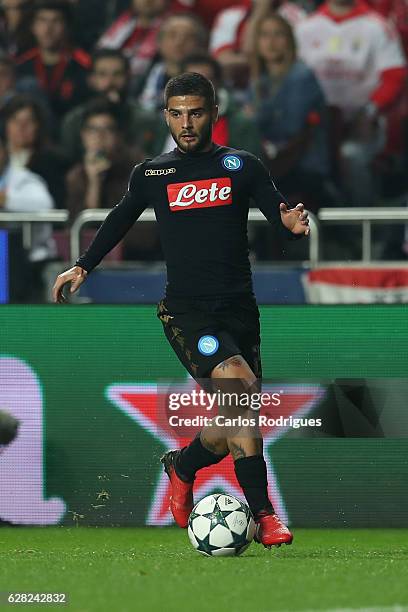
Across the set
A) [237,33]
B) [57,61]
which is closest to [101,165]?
[57,61]

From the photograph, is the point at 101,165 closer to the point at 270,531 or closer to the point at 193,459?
the point at 193,459

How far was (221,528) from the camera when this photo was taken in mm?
6477

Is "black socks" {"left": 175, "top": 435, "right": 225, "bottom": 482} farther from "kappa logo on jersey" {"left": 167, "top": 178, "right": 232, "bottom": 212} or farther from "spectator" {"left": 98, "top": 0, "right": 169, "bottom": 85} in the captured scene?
"spectator" {"left": 98, "top": 0, "right": 169, "bottom": 85}

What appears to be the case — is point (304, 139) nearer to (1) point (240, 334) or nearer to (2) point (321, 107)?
(2) point (321, 107)

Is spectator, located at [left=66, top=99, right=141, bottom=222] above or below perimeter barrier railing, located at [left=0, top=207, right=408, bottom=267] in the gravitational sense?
above

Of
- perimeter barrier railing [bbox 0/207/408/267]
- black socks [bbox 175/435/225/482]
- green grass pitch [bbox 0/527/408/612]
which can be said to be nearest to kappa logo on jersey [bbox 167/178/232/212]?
black socks [bbox 175/435/225/482]

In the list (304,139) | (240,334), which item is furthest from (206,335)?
(304,139)

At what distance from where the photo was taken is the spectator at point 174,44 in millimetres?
12844

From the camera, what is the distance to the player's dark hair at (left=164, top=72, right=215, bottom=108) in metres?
6.56

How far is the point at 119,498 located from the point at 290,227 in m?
2.49

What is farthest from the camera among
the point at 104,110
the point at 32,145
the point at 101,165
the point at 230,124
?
the point at 32,145

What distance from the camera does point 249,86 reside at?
13.0m

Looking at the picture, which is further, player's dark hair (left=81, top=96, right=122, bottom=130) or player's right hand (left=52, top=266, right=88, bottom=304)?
player's dark hair (left=81, top=96, right=122, bottom=130)

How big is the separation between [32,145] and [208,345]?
666cm
